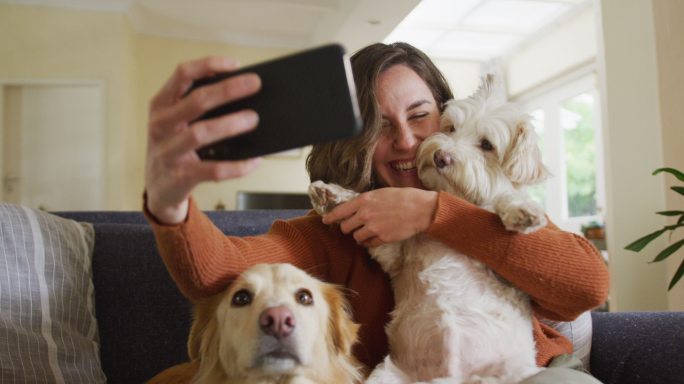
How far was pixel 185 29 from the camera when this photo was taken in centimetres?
655

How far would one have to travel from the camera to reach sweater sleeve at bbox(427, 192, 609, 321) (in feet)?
3.53

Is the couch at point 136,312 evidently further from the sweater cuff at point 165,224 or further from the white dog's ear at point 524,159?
the sweater cuff at point 165,224

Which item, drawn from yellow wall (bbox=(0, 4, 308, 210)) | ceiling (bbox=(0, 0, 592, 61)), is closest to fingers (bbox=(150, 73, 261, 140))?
ceiling (bbox=(0, 0, 592, 61))

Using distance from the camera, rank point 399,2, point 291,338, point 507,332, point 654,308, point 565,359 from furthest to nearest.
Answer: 1. point 399,2
2. point 654,308
3. point 565,359
4. point 507,332
5. point 291,338

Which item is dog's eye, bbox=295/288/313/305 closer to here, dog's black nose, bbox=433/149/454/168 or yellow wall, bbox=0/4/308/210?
dog's black nose, bbox=433/149/454/168

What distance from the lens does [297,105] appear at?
28.0 inches

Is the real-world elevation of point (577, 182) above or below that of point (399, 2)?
below

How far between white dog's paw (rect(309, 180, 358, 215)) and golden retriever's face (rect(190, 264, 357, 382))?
0.67 ft

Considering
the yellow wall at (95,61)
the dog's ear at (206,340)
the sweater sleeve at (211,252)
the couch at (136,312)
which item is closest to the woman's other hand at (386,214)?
the sweater sleeve at (211,252)

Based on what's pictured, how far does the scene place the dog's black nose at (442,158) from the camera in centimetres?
128

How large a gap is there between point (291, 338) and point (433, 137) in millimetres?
674

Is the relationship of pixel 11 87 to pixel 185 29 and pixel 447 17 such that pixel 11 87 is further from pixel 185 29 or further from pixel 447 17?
pixel 447 17

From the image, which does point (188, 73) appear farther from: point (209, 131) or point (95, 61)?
point (95, 61)

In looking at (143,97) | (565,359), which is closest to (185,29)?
(143,97)
